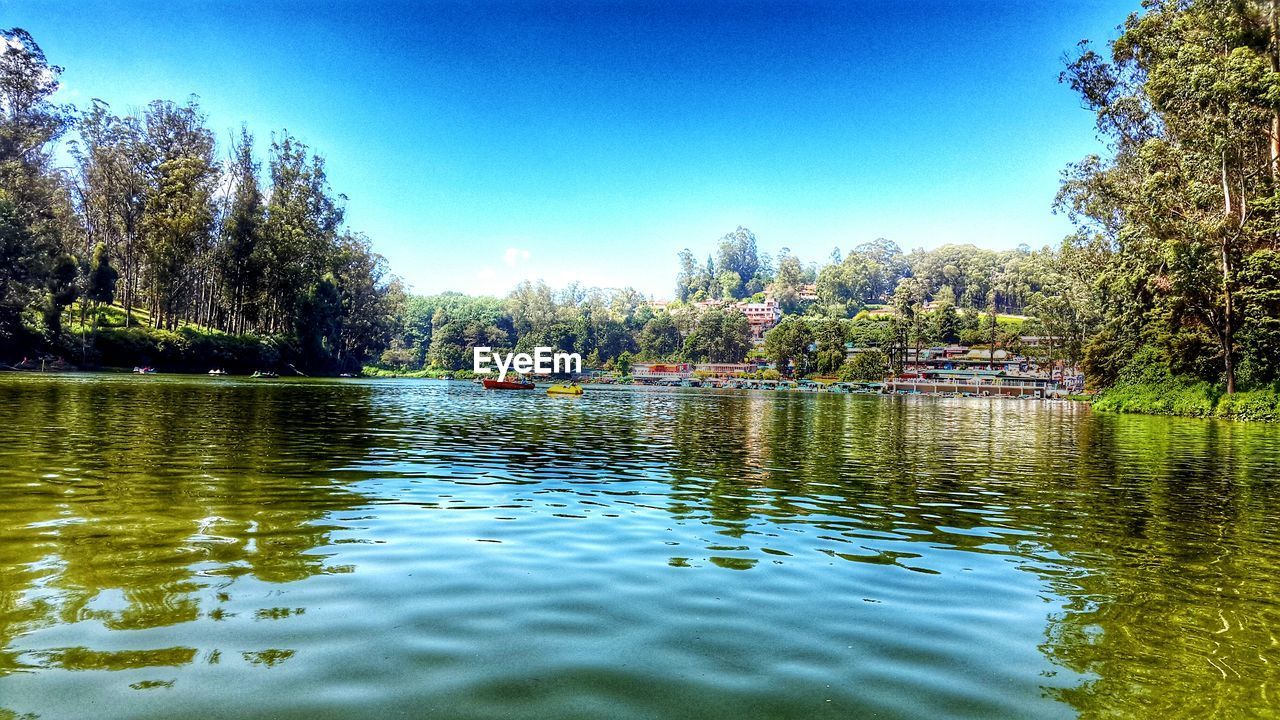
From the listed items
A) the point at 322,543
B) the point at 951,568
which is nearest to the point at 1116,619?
the point at 951,568

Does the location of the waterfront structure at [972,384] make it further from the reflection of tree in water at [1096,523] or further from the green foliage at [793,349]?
the reflection of tree in water at [1096,523]

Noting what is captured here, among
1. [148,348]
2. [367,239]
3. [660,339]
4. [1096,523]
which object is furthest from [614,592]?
[660,339]

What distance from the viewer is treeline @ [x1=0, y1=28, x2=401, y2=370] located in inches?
2635

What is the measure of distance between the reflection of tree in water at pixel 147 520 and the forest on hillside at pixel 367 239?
4263cm

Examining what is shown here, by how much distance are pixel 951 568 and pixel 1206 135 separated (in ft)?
141

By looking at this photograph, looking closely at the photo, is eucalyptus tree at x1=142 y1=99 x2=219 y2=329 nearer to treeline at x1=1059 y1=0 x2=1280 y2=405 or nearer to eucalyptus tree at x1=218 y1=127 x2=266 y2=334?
eucalyptus tree at x1=218 y1=127 x2=266 y2=334

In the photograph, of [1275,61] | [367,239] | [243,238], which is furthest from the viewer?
[367,239]

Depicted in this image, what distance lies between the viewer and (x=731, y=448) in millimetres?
20469

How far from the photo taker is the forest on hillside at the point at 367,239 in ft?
126

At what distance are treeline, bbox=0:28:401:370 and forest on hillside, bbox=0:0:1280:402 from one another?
0.25m

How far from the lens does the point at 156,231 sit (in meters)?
77.3

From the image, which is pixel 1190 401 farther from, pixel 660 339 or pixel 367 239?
pixel 660 339

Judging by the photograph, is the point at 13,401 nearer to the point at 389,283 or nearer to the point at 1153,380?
the point at 1153,380

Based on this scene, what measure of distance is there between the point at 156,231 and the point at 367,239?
47.2 m
